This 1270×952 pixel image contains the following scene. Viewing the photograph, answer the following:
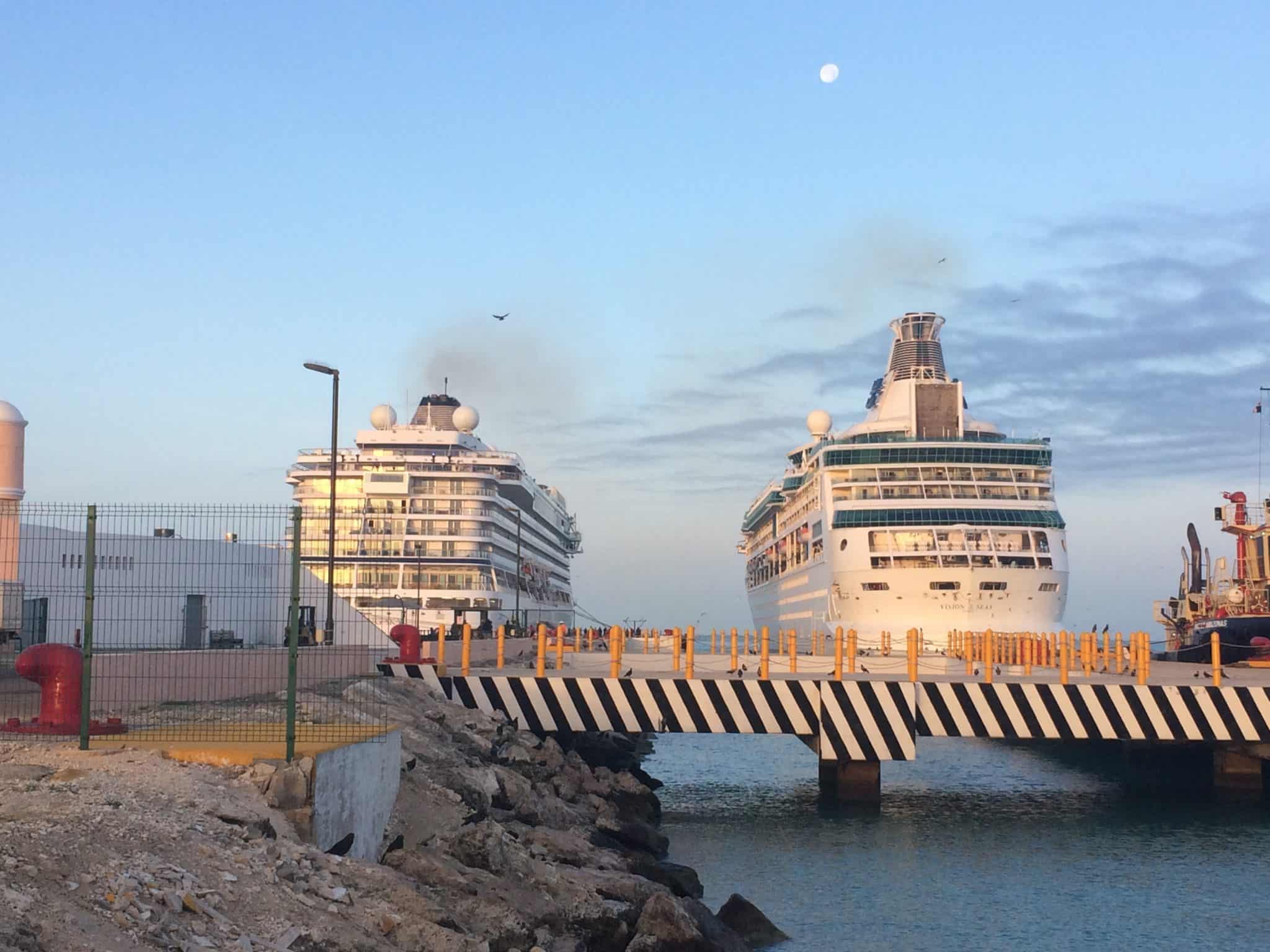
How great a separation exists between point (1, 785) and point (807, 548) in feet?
224

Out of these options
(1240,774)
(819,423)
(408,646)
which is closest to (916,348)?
(819,423)

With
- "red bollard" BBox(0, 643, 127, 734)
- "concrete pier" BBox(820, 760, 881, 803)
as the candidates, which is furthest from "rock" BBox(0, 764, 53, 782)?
"concrete pier" BBox(820, 760, 881, 803)

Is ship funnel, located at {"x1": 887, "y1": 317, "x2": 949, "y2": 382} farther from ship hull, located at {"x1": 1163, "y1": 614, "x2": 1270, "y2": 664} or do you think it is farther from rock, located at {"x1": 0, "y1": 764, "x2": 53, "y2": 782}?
rock, located at {"x1": 0, "y1": 764, "x2": 53, "y2": 782}

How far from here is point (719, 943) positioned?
1527 cm

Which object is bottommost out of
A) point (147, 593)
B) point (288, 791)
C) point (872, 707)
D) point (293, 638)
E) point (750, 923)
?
point (750, 923)

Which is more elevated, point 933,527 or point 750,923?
point 933,527

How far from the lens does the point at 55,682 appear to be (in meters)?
14.9

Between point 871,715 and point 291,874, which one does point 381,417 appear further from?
point 291,874

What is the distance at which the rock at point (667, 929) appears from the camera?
14102mm

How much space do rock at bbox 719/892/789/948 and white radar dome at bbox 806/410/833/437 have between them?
7736cm

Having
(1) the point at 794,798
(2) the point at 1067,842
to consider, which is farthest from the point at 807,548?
(2) the point at 1067,842

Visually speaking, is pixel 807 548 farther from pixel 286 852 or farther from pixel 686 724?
pixel 286 852

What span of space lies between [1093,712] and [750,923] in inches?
538

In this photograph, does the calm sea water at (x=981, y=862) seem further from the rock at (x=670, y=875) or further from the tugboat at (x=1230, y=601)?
the tugboat at (x=1230, y=601)
